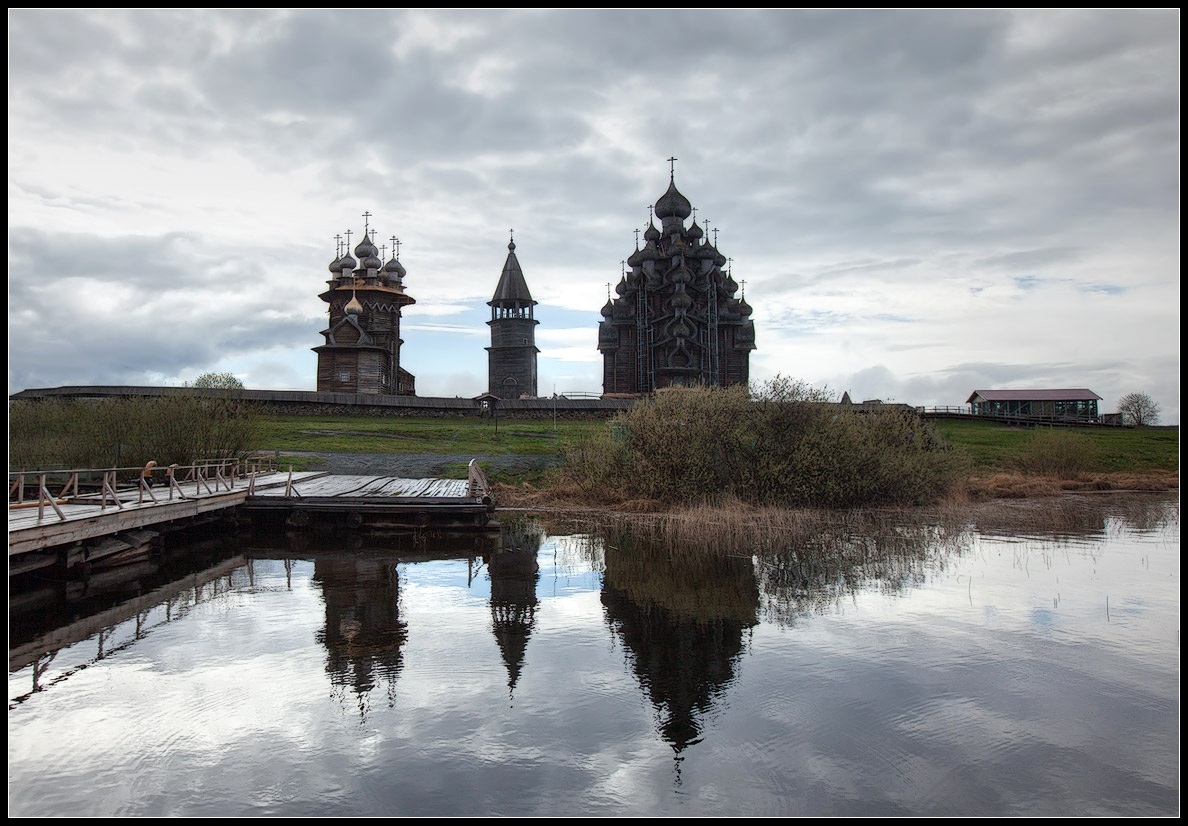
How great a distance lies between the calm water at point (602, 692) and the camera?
7945 mm

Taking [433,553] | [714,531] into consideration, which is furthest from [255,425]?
[714,531]

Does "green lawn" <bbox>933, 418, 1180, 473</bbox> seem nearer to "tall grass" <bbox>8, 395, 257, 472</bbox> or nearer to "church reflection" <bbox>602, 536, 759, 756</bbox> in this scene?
"church reflection" <bbox>602, 536, 759, 756</bbox>

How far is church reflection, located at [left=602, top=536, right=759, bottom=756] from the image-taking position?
33.9 feet

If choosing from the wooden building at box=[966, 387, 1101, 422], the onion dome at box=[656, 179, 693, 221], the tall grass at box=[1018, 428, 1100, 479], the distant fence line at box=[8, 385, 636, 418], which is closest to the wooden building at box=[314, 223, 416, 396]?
the distant fence line at box=[8, 385, 636, 418]

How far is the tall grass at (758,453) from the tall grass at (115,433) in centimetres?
1482

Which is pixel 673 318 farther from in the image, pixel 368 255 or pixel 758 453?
pixel 758 453

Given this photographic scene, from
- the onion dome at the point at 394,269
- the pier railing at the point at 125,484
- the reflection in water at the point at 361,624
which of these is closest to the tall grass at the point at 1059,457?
the reflection in water at the point at 361,624

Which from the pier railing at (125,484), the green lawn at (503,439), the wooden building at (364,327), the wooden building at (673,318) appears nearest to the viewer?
the pier railing at (125,484)

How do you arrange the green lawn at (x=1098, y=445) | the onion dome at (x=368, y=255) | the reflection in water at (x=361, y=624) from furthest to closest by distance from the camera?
the onion dome at (x=368, y=255), the green lawn at (x=1098, y=445), the reflection in water at (x=361, y=624)

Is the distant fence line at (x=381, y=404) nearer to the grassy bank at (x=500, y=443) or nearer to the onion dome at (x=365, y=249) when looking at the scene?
the grassy bank at (x=500, y=443)

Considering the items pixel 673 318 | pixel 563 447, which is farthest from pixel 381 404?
pixel 673 318

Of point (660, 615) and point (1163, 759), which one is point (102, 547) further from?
point (1163, 759)

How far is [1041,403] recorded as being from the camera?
282ft

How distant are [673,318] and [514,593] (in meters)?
57.8
